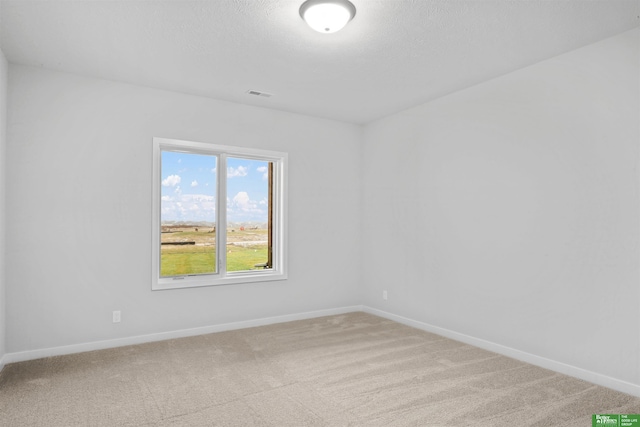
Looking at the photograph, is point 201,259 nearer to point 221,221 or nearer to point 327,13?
point 221,221

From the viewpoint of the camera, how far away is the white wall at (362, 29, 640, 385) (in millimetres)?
2834

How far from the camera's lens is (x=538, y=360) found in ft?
10.8

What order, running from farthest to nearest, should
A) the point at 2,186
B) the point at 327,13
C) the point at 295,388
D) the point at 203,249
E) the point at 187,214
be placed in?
the point at 203,249, the point at 187,214, the point at 2,186, the point at 295,388, the point at 327,13

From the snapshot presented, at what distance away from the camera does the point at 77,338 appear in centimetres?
355

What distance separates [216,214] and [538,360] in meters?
3.63

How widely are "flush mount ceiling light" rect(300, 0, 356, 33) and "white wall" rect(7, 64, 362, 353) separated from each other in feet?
7.16

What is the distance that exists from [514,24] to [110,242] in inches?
159

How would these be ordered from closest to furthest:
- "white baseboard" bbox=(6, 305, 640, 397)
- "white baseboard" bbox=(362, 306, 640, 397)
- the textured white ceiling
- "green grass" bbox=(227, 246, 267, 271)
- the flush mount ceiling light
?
the flush mount ceiling light
the textured white ceiling
"white baseboard" bbox=(362, 306, 640, 397)
"white baseboard" bbox=(6, 305, 640, 397)
"green grass" bbox=(227, 246, 267, 271)

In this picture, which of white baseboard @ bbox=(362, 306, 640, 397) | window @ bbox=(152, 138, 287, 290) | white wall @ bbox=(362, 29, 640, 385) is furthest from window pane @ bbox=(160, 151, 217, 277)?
white baseboard @ bbox=(362, 306, 640, 397)

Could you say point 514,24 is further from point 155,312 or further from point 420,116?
point 155,312

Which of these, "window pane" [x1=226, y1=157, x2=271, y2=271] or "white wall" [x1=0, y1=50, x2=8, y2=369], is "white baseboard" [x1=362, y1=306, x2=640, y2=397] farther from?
"white wall" [x1=0, y1=50, x2=8, y2=369]

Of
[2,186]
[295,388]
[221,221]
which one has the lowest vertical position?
[295,388]

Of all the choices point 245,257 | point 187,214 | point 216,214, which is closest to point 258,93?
point 216,214

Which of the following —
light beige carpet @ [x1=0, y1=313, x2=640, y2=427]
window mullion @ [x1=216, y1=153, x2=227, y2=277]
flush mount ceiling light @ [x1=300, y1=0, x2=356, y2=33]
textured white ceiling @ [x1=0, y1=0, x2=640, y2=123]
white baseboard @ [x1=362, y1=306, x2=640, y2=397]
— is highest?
textured white ceiling @ [x1=0, y1=0, x2=640, y2=123]
